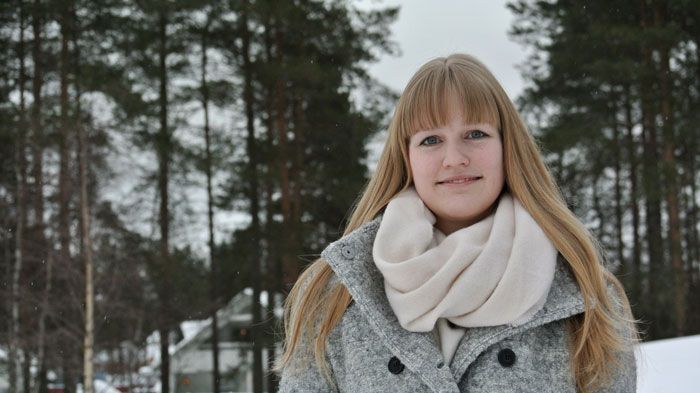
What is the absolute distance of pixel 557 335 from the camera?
2.07 metres

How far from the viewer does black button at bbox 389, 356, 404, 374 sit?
205 cm

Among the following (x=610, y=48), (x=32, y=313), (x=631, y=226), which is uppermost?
(x=610, y=48)

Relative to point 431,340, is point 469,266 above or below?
above

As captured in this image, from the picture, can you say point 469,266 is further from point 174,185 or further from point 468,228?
point 174,185

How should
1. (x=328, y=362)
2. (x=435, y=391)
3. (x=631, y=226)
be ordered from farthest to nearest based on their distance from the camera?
1. (x=631, y=226)
2. (x=328, y=362)
3. (x=435, y=391)

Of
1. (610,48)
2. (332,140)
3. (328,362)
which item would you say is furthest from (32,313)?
(328,362)

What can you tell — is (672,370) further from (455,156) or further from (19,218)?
(19,218)

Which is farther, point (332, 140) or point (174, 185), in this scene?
point (174, 185)

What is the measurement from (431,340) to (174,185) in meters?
18.0

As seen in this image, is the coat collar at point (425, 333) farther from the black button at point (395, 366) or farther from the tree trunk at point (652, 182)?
the tree trunk at point (652, 182)

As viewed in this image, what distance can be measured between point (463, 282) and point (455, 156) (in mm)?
345

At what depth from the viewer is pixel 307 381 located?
84.8 inches

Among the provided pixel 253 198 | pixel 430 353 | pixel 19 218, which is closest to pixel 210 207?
pixel 253 198

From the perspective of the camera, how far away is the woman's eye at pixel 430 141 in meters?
2.16
